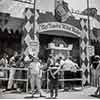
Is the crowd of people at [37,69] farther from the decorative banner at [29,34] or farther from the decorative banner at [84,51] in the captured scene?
the decorative banner at [84,51]

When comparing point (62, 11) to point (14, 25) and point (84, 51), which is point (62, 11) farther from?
point (14, 25)

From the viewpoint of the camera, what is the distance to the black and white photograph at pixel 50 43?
6.27 metres

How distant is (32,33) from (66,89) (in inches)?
105

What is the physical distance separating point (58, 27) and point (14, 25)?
1977 mm

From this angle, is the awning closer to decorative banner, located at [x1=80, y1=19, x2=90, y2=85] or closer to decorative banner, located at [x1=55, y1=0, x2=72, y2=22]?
decorative banner, located at [x1=55, y1=0, x2=72, y2=22]

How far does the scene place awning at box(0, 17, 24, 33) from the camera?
6.96 m

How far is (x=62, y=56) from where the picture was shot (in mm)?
7934

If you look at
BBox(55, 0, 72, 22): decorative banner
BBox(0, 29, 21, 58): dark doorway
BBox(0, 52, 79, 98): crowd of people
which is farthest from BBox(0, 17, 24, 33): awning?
BBox(55, 0, 72, 22): decorative banner

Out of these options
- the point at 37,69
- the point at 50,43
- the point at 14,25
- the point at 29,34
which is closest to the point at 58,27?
the point at 50,43

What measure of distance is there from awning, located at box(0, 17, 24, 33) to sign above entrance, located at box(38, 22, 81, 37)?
0.84m

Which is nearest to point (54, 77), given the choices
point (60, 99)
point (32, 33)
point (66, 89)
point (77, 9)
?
point (60, 99)

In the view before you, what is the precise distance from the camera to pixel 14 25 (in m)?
7.12

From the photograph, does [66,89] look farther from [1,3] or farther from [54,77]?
[1,3]

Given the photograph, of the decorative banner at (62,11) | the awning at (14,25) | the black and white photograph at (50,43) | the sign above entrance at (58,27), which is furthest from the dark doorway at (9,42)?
the decorative banner at (62,11)
